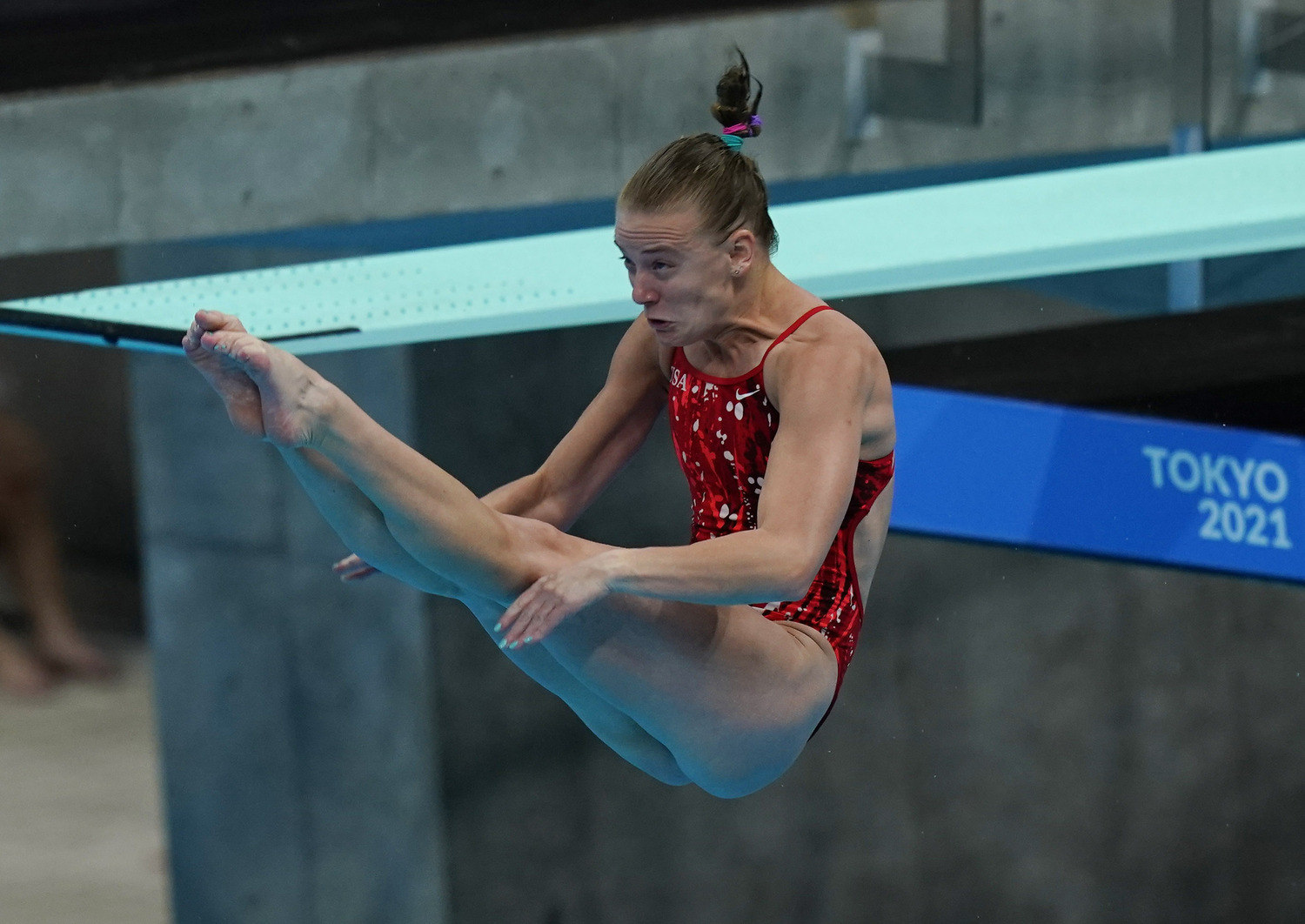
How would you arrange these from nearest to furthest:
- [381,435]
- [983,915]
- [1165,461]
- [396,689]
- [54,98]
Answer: [381,435], [1165,461], [54,98], [396,689], [983,915]

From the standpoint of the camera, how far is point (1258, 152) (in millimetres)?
4836

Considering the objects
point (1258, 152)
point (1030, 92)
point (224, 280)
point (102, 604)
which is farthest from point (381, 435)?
point (102, 604)

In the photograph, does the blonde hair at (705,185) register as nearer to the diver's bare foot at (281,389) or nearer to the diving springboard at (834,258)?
the diver's bare foot at (281,389)

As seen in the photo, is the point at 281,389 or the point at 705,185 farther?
the point at 705,185

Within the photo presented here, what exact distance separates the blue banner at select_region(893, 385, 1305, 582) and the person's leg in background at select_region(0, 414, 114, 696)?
3241 mm

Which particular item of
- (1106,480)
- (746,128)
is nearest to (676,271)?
(746,128)

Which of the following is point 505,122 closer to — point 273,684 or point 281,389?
point 273,684

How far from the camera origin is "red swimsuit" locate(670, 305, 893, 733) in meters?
2.77

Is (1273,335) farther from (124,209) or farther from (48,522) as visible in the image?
(48,522)

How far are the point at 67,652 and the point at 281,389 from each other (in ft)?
13.9

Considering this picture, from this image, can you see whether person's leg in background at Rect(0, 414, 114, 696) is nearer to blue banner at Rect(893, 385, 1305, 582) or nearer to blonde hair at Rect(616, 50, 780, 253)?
blue banner at Rect(893, 385, 1305, 582)

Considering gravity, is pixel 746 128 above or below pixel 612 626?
above

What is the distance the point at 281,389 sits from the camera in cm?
236

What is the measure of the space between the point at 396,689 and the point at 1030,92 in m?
3.36
